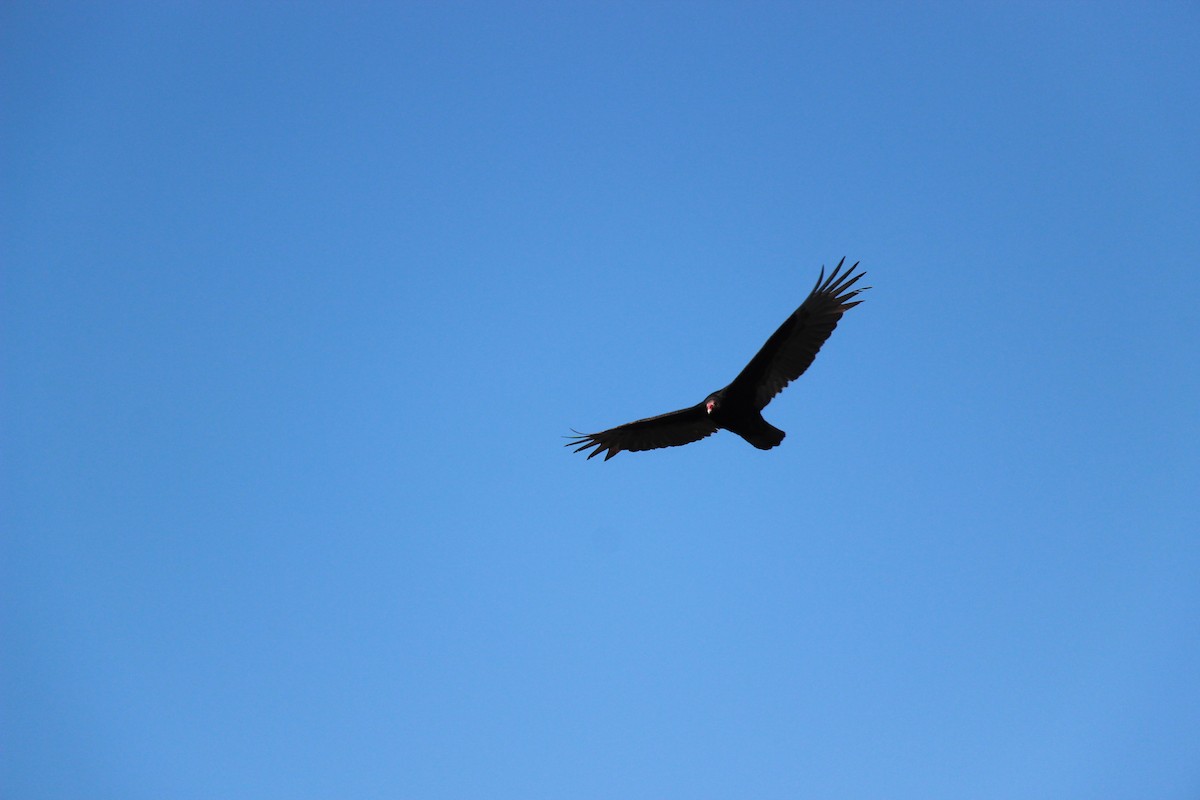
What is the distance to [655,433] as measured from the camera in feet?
65.1

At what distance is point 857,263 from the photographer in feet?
55.9

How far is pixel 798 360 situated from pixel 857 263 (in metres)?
2.03

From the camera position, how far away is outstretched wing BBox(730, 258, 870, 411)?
17.2 m

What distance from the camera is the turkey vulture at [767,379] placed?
56.6 ft

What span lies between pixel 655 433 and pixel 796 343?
373 cm

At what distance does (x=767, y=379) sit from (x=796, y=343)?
0.87 m

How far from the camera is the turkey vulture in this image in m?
17.2

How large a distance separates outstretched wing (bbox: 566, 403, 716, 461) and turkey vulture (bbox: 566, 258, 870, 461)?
0.02 meters

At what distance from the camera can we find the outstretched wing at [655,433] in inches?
754

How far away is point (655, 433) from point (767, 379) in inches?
115

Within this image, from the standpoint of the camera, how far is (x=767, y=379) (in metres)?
17.9

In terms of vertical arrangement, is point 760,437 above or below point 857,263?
below

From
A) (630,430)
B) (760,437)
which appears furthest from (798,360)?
(630,430)

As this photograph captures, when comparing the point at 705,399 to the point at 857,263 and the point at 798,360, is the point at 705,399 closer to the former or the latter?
the point at 798,360
